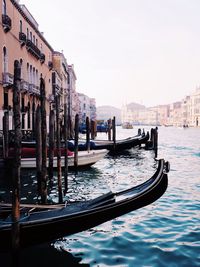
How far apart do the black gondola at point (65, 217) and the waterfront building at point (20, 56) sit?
985 cm

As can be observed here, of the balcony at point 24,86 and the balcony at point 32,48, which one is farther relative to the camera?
the balcony at point 32,48

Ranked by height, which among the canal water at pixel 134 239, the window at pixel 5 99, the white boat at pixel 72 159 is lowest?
the canal water at pixel 134 239

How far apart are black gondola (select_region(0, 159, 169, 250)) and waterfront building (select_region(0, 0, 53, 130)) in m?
9.85

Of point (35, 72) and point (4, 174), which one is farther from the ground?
point (35, 72)

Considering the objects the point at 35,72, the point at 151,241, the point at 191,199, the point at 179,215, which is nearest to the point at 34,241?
the point at 151,241

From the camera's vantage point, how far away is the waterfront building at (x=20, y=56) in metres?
15.1

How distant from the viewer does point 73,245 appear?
4812mm

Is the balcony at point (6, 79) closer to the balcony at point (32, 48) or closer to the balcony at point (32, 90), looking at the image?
the balcony at point (32, 90)

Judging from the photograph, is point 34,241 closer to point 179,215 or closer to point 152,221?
point 152,221

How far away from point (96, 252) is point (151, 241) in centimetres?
93

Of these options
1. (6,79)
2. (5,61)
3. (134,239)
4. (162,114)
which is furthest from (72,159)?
(162,114)

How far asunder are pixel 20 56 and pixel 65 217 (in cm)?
1500

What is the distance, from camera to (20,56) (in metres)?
17.7

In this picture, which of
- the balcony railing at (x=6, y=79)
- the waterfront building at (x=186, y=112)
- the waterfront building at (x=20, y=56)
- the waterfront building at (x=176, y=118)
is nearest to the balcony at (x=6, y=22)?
the waterfront building at (x=20, y=56)
